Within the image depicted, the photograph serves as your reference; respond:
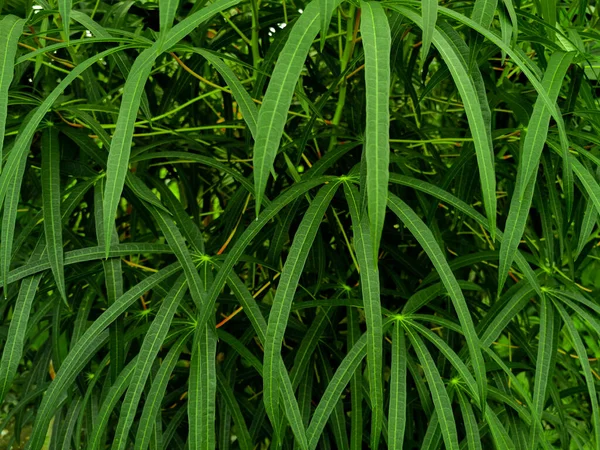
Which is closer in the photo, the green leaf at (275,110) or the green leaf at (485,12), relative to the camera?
the green leaf at (275,110)

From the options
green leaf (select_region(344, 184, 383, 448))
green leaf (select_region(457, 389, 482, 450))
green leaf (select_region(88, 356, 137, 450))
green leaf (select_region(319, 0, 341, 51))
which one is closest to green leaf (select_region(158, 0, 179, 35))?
green leaf (select_region(319, 0, 341, 51))

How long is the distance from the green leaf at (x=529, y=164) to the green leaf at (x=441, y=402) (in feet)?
0.36

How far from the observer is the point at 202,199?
1.28 m

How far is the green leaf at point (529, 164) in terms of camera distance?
0.60 m

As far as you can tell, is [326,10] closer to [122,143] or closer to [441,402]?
[122,143]

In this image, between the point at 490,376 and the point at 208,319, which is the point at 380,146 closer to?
the point at 208,319

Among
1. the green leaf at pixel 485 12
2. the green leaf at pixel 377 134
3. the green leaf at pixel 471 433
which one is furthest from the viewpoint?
the green leaf at pixel 471 433

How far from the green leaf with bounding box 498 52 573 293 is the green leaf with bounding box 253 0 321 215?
0.68 ft

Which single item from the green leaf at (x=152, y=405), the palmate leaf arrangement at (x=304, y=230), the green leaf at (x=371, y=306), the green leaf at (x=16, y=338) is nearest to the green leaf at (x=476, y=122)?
the palmate leaf arrangement at (x=304, y=230)

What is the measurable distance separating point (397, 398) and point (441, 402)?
1.6 inches

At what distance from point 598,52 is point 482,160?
0.44 meters

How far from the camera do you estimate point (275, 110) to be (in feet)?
1.63

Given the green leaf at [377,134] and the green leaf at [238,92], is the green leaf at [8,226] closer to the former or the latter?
the green leaf at [238,92]

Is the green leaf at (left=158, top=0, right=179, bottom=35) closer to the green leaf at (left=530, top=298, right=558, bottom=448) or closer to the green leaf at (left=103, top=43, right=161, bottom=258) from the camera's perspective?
Result: the green leaf at (left=103, top=43, right=161, bottom=258)
